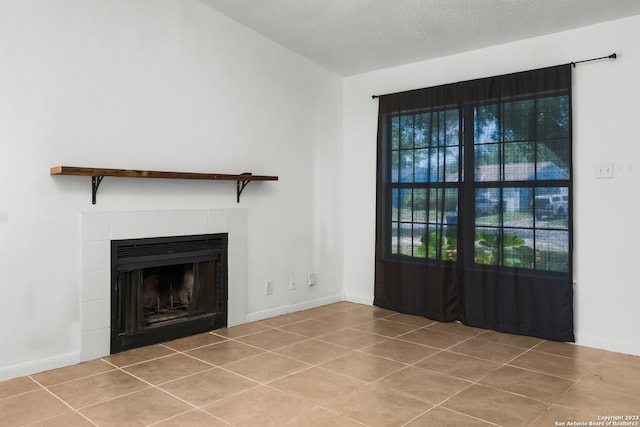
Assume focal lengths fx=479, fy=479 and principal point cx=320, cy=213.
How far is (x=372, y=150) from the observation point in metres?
4.91

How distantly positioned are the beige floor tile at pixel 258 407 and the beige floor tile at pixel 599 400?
138 cm

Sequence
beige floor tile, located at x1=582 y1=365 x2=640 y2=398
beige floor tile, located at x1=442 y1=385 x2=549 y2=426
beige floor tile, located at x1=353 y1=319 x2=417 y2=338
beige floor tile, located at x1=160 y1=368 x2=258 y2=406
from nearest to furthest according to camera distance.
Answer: beige floor tile, located at x1=442 y1=385 x2=549 y2=426
beige floor tile, located at x1=160 y1=368 x2=258 y2=406
beige floor tile, located at x1=582 y1=365 x2=640 y2=398
beige floor tile, located at x1=353 y1=319 x2=417 y2=338

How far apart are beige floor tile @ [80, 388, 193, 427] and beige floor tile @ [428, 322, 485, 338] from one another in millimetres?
2310

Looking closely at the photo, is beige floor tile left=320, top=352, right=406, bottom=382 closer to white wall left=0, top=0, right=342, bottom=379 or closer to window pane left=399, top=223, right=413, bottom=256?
white wall left=0, top=0, right=342, bottom=379

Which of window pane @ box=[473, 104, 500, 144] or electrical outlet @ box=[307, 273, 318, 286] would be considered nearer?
window pane @ box=[473, 104, 500, 144]

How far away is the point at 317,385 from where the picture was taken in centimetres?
271

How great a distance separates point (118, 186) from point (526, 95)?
3143 millimetres

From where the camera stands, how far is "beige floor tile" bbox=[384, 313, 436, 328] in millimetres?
4195

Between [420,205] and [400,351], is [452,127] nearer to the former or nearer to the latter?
[420,205]

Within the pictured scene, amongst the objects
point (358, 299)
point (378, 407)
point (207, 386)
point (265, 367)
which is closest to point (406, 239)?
point (358, 299)

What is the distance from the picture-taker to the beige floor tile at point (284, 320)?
4.09m

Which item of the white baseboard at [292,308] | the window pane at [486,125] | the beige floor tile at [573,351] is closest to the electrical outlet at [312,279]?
the white baseboard at [292,308]

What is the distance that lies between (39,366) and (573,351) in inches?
139

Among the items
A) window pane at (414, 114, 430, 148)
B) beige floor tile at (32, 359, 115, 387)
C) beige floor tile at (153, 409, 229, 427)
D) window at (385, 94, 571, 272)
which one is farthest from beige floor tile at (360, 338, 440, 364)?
window pane at (414, 114, 430, 148)
